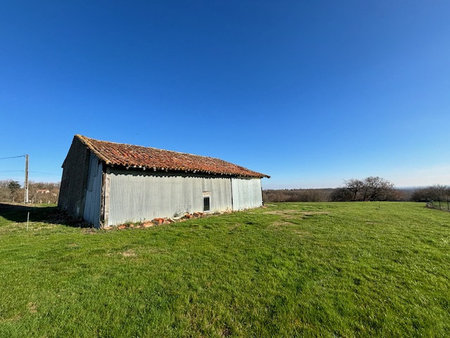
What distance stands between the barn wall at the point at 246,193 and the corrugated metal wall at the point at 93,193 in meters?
10.2

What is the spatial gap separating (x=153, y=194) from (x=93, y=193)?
308 cm

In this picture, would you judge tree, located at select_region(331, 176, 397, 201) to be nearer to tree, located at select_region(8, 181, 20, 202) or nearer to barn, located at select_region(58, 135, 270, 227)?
barn, located at select_region(58, 135, 270, 227)

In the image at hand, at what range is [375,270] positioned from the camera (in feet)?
15.0

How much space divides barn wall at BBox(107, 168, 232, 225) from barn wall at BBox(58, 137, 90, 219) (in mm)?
3479

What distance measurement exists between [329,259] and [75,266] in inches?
265

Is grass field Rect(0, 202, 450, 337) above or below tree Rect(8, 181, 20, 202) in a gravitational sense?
below

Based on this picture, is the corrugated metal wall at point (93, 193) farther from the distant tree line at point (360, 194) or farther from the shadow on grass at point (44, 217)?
the distant tree line at point (360, 194)

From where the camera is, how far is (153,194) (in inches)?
429

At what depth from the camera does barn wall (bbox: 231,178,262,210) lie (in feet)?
55.8

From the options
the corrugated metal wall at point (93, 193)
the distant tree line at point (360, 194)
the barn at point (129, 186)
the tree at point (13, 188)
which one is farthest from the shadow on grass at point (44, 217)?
the distant tree line at point (360, 194)

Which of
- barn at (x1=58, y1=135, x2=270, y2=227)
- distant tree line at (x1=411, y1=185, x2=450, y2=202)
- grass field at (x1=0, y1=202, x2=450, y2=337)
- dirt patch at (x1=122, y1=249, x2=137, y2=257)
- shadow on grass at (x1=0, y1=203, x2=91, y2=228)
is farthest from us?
distant tree line at (x1=411, y1=185, x2=450, y2=202)

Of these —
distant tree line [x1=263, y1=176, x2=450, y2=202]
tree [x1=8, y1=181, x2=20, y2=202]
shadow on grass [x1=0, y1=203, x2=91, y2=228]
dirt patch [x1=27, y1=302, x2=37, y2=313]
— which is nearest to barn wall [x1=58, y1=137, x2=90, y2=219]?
shadow on grass [x1=0, y1=203, x2=91, y2=228]

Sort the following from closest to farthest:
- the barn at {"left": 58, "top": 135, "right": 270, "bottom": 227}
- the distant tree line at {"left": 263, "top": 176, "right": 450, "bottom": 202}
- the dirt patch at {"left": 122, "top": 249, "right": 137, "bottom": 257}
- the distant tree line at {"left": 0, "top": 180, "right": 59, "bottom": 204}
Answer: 1. the dirt patch at {"left": 122, "top": 249, "right": 137, "bottom": 257}
2. the barn at {"left": 58, "top": 135, "right": 270, "bottom": 227}
3. the distant tree line at {"left": 0, "top": 180, "right": 59, "bottom": 204}
4. the distant tree line at {"left": 263, "top": 176, "right": 450, "bottom": 202}

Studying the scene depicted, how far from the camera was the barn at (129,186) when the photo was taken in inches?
368
